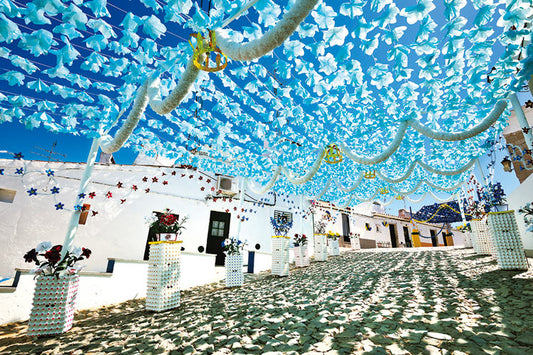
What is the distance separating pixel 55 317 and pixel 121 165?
20.6 feet

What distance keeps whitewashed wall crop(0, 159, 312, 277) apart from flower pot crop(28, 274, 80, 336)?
3.55 metres

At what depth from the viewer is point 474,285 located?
389 cm

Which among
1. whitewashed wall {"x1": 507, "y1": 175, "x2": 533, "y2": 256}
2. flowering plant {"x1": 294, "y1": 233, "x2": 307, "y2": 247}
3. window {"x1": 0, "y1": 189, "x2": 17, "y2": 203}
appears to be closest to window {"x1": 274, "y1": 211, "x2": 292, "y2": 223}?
flowering plant {"x1": 294, "y1": 233, "x2": 307, "y2": 247}

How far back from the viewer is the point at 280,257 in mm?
6977

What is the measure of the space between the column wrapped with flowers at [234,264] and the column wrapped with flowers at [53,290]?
3189 mm

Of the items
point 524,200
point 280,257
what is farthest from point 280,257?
point 524,200

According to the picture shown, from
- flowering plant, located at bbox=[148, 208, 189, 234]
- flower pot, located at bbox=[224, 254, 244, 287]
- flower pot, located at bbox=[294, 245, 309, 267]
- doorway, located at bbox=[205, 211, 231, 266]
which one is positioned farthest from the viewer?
doorway, located at bbox=[205, 211, 231, 266]

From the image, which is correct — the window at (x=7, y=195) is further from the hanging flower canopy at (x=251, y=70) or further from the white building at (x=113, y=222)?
the hanging flower canopy at (x=251, y=70)

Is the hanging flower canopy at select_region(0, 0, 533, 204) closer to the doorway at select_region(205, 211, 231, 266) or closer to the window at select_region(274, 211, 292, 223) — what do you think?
the doorway at select_region(205, 211, 231, 266)

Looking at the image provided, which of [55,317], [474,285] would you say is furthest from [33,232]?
[474,285]

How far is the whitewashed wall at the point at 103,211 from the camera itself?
657 centimetres

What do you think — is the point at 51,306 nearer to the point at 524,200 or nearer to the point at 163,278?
the point at 163,278

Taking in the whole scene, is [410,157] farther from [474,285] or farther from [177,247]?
[177,247]

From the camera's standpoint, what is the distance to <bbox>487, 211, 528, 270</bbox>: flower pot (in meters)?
4.70
